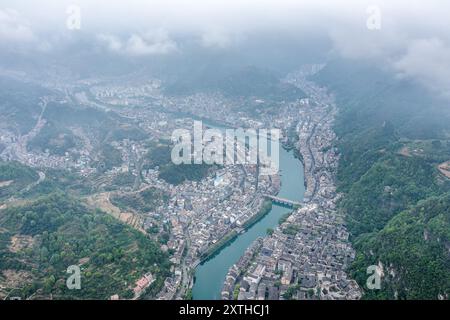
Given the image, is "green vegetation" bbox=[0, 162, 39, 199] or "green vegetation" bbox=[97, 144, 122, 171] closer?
"green vegetation" bbox=[0, 162, 39, 199]

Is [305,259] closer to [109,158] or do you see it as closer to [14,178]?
[109,158]

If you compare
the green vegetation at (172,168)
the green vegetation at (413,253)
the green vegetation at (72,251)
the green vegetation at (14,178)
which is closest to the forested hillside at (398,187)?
the green vegetation at (413,253)

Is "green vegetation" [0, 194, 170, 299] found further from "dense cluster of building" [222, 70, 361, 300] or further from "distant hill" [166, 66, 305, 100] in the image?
"distant hill" [166, 66, 305, 100]

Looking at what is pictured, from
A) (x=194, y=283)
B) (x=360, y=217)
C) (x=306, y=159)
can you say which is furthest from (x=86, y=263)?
(x=306, y=159)

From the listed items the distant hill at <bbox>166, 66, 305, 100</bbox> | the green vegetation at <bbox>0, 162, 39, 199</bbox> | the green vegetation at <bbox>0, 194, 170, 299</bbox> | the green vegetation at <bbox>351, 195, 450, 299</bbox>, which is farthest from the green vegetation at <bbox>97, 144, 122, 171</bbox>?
the distant hill at <bbox>166, 66, 305, 100</bbox>

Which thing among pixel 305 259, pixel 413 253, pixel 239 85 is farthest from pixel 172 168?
pixel 239 85

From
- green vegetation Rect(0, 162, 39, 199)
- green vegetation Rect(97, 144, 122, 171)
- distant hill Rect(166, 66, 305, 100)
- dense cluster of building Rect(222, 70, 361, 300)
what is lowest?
dense cluster of building Rect(222, 70, 361, 300)
